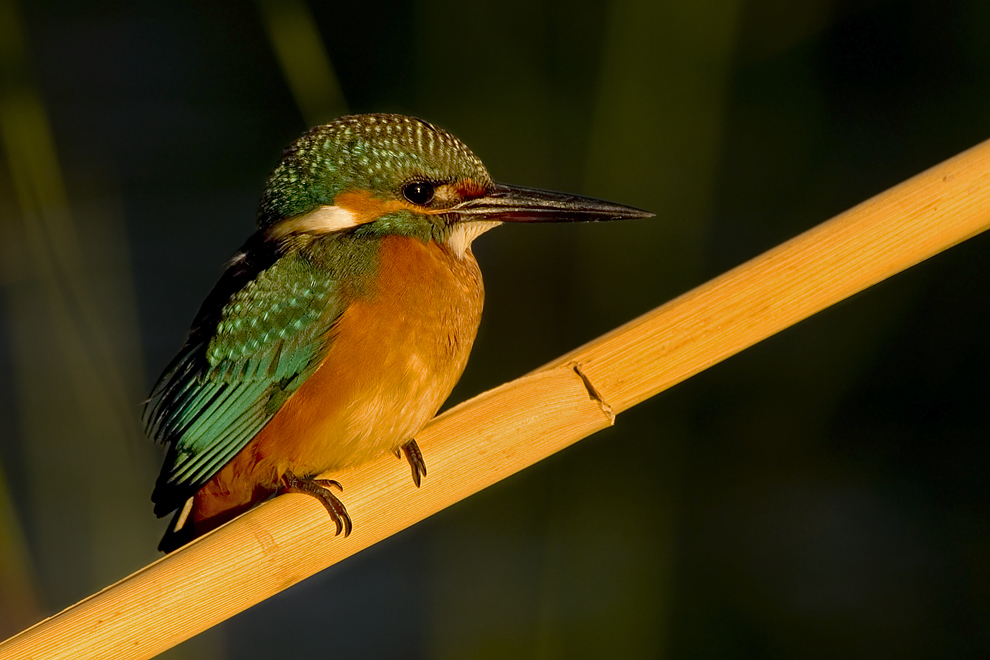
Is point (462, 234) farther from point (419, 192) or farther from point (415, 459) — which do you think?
point (415, 459)

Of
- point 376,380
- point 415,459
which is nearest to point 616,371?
point 415,459

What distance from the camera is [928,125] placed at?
8.25 feet

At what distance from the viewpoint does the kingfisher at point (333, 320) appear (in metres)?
1.52

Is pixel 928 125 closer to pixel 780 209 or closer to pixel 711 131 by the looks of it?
pixel 780 209

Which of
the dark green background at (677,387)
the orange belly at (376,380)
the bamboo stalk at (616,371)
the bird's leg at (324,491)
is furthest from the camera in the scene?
the dark green background at (677,387)

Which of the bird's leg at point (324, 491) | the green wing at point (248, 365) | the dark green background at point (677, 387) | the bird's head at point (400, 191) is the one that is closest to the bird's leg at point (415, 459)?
the bird's leg at point (324, 491)

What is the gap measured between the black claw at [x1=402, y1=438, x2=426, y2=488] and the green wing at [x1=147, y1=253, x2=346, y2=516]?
21 cm

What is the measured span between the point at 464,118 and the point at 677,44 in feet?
1.84

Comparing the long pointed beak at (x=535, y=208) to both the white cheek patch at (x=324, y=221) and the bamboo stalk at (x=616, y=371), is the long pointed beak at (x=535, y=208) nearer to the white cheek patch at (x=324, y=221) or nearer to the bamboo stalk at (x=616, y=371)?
the white cheek patch at (x=324, y=221)

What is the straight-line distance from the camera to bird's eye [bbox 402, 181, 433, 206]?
1.66 m

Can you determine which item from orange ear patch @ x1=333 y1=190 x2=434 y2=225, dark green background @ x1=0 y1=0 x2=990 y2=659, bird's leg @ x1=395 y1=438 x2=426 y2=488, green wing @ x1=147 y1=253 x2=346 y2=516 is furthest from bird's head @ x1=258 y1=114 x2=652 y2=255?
dark green background @ x1=0 y1=0 x2=990 y2=659

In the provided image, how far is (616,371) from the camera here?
125 centimetres

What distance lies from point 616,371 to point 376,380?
424 millimetres

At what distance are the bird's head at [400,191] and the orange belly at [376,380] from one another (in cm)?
7
